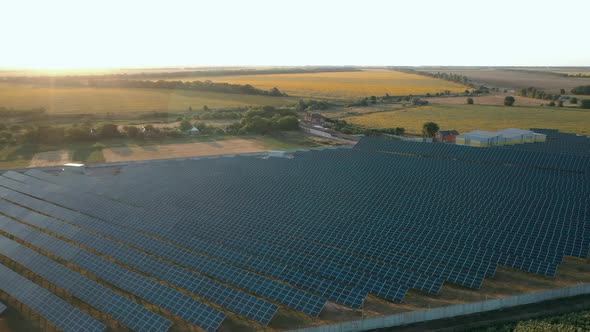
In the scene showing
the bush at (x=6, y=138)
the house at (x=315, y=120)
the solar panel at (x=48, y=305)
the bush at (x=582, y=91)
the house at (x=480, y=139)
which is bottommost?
the solar panel at (x=48, y=305)

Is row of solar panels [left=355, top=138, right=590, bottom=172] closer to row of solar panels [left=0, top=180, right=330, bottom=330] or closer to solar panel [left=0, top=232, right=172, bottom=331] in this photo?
row of solar panels [left=0, top=180, right=330, bottom=330]

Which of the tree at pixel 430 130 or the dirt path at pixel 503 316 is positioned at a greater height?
the tree at pixel 430 130

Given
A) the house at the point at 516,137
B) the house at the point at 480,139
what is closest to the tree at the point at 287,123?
the house at the point at 480,139

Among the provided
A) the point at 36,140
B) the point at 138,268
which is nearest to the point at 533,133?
the point at 138,268

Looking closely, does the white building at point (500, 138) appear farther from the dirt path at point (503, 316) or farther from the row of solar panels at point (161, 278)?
the row of solar panels at point (161, 278)

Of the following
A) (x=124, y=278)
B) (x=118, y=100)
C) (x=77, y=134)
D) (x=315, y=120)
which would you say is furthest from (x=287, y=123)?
(x=118, y=100)

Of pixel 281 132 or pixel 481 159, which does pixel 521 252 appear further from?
pixel 281 132
